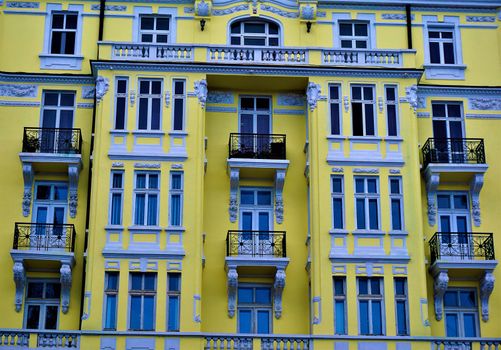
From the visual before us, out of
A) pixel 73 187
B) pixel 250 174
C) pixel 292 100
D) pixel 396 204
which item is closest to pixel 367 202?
pixel 396 204

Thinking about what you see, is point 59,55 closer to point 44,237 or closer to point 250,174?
point 44,237

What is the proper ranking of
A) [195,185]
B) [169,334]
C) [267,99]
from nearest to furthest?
1. [169,334]
2. [195,185]
3. [267,99]

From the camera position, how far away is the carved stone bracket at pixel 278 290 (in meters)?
37.2

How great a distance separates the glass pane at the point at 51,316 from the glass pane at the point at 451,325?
1386cm

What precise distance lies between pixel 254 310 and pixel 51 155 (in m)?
9.18

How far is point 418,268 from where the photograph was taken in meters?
37.3

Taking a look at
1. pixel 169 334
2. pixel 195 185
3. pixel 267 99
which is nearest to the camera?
pixel 169 334

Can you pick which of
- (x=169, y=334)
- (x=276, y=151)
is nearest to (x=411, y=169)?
(x=276, y=151)

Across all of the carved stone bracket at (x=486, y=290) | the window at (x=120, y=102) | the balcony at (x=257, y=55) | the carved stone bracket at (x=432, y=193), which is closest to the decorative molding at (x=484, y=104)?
the balcony at (x=257, y=55)

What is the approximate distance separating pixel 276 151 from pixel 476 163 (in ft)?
24.4

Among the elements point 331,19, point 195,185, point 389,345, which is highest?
point 331,19

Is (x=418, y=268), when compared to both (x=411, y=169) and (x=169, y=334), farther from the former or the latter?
(x=169, y=334)

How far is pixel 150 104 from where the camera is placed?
3919cm

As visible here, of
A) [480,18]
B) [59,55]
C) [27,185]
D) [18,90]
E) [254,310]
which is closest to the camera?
[254,310]
